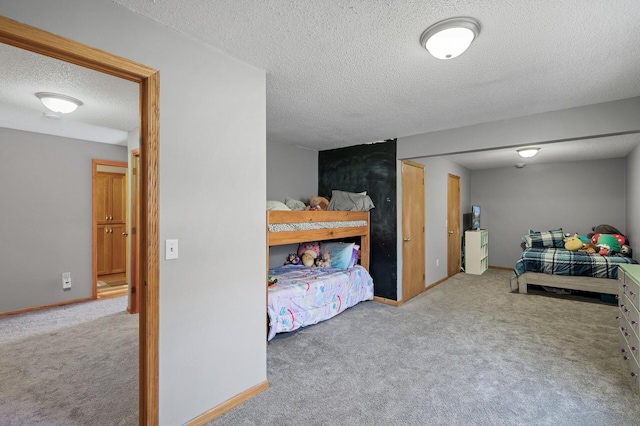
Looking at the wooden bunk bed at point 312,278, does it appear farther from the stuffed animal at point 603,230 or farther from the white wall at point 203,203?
the stuffed animal at point 603,230

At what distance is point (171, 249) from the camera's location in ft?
5.55

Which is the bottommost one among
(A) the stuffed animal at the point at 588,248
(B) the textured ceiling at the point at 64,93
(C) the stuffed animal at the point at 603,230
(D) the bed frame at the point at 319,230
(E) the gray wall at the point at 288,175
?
(A) the stuffed animal at the point at 588,248

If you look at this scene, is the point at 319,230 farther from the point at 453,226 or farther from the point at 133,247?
the point at 453,226

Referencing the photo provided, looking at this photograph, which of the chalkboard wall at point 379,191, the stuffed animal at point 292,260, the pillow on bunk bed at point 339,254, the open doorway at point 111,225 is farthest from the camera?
the open doorway at point 111,225

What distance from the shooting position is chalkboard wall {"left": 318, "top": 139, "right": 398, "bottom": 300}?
4215 millimetres

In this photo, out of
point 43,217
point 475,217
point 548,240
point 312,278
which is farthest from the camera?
point 475,217

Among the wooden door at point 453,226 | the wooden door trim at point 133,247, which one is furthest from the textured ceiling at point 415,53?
the wooden door at point 453,226

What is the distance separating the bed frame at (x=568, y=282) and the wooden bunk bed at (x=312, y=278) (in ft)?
8.56

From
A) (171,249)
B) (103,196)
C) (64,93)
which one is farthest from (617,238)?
(103,196)

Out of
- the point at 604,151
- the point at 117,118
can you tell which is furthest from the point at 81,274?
the point at 604,151

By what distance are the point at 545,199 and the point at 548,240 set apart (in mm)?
1207

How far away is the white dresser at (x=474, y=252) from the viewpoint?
6.17 meters

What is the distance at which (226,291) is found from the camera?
197cm

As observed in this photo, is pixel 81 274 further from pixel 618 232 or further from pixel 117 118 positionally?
pixel 618 232
